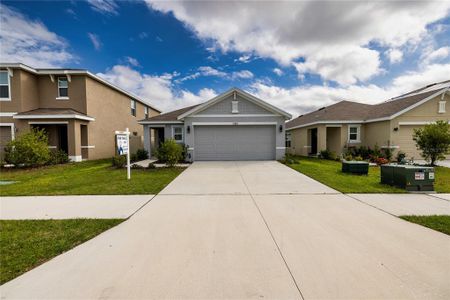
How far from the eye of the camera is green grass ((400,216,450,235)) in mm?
3739

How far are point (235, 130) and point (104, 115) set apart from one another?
11530mm

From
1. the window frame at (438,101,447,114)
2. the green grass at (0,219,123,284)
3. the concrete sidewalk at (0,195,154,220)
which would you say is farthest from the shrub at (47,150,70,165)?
the window frame at (438,101,447,114)

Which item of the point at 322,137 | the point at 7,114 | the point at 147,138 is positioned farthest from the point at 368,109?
the point at 7,114

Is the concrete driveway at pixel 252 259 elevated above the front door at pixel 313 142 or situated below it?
below

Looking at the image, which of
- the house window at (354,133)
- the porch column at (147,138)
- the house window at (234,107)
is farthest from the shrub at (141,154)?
the house window at (354,133)

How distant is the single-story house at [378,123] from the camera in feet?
46.5

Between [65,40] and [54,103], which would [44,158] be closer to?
[54,103]

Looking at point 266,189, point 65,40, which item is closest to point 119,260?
point 266,189

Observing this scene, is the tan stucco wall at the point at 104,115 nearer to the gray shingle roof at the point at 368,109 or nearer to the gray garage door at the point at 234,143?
the gray garage door at the point at 234,143

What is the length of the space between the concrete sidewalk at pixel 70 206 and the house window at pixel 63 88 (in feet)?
38.4

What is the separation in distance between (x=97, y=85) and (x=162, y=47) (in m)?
6.41

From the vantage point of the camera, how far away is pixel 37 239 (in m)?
3.35

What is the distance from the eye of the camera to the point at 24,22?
31.9 feet

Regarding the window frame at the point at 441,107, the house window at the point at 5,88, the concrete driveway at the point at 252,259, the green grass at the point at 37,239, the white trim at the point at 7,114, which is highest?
the house window at the point at 5,88
